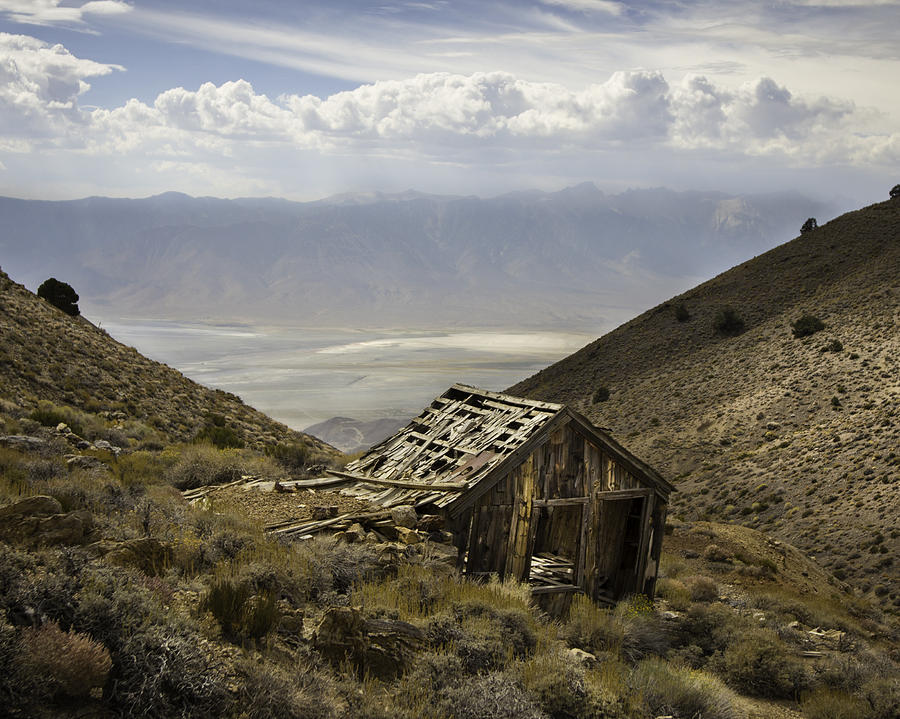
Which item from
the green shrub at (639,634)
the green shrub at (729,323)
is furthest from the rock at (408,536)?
the green shrub at (729,323)

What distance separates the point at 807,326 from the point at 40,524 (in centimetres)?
5488

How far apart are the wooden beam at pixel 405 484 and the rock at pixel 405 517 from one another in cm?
67

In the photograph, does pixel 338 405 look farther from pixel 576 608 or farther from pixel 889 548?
pixel 576 608

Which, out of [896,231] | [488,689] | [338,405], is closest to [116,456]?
[488,689]

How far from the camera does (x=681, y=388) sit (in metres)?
54.9

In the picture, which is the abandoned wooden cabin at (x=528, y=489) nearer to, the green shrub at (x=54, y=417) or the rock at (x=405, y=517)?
the rock at (x=405, y=517)

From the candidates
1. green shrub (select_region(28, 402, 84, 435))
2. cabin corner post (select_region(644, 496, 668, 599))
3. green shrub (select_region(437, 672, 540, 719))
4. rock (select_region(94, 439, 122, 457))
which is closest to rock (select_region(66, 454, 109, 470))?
rock (select_region(94, 439, 122, 457))

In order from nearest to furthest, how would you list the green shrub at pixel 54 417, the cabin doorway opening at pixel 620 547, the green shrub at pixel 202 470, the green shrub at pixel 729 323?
the cabin doorway opening at pixel 620 547
the green shrub at pixel 202 470
the green shrub at pixel 54 417
the green shrub at pixel 729 323

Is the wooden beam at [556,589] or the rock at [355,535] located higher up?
the rock at [355,535]

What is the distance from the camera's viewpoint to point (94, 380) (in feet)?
87.4

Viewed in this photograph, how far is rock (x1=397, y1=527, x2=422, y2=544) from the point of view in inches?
424

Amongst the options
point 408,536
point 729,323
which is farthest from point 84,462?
point 729,323

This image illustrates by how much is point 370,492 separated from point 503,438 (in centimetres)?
295

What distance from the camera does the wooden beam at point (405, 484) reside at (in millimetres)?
11646
